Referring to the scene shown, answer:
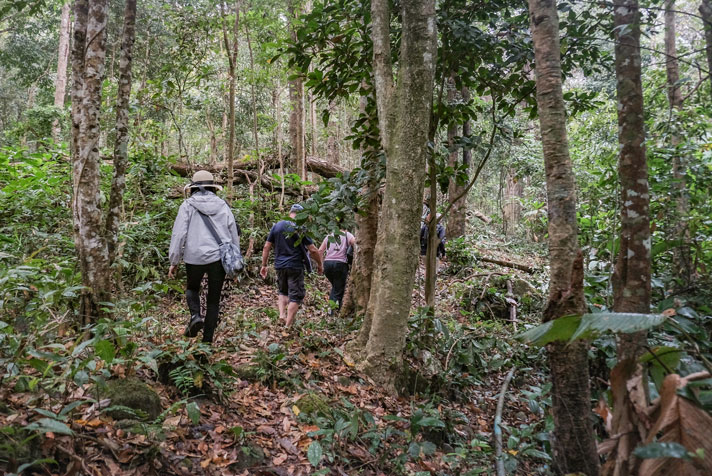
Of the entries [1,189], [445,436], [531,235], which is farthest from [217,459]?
[531,235]

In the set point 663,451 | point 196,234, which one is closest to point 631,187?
point 663,451

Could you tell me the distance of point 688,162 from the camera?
5.75 metres

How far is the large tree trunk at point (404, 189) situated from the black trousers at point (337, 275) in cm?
302

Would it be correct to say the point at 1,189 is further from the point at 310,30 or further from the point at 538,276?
the point at 538,276

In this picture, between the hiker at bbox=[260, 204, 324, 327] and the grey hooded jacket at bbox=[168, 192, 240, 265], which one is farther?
the hiker at bbox=[260, 204, 324, 327]

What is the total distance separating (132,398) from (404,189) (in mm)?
2986

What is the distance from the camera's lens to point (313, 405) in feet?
13.5

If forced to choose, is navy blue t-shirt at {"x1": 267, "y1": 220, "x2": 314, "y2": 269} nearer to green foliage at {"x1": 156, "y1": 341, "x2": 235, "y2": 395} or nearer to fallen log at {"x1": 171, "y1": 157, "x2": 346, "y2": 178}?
green foliage at {"x1": 156, "y1": 341, "x2": 235, "y2": 395}

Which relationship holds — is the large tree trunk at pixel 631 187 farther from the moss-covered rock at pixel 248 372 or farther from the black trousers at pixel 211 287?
the black trousers at pixel 211 287

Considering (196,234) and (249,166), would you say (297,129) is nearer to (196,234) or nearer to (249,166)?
(249,166)

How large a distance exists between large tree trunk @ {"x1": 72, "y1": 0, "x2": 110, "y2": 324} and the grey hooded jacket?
72 cm

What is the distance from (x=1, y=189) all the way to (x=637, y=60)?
31.4ft

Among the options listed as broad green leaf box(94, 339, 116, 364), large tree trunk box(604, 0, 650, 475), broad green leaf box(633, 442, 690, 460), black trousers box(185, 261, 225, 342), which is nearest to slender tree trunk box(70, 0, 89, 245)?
black trousers box(185, 261, 225, 342)

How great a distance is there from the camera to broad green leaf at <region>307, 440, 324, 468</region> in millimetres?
3098
